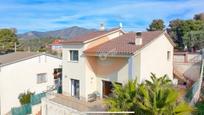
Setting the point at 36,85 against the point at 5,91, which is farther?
the point at 36,85

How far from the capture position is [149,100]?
17688mm

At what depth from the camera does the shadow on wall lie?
27406 mm

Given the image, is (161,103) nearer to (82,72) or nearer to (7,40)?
(82,72)

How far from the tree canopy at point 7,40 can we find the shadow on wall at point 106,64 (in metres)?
56.6

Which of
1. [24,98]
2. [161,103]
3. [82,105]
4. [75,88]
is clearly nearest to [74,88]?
[75,88]

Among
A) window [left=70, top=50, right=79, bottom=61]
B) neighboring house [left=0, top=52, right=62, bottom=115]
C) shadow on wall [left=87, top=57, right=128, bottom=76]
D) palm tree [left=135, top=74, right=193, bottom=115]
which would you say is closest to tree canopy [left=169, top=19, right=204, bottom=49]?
shadow on wall [left=87, top=57, right=128, bottom=76]

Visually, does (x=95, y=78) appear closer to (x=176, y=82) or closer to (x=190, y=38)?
(x=176, y=82)

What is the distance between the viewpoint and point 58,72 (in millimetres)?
40250

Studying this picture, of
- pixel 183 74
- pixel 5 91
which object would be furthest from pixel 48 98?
pixel 183 74

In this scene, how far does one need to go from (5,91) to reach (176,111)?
2353cm

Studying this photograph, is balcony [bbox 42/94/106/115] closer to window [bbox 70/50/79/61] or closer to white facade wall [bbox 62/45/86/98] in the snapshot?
white facade wall [bbox 62/45/86/98]

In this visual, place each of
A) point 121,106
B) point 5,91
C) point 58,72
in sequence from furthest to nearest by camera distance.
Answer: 1. point 58,72
2. point 5,91
3. point 121,106

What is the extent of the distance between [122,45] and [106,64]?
293 cm

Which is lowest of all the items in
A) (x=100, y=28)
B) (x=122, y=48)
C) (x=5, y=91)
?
(x=5, y=91)
